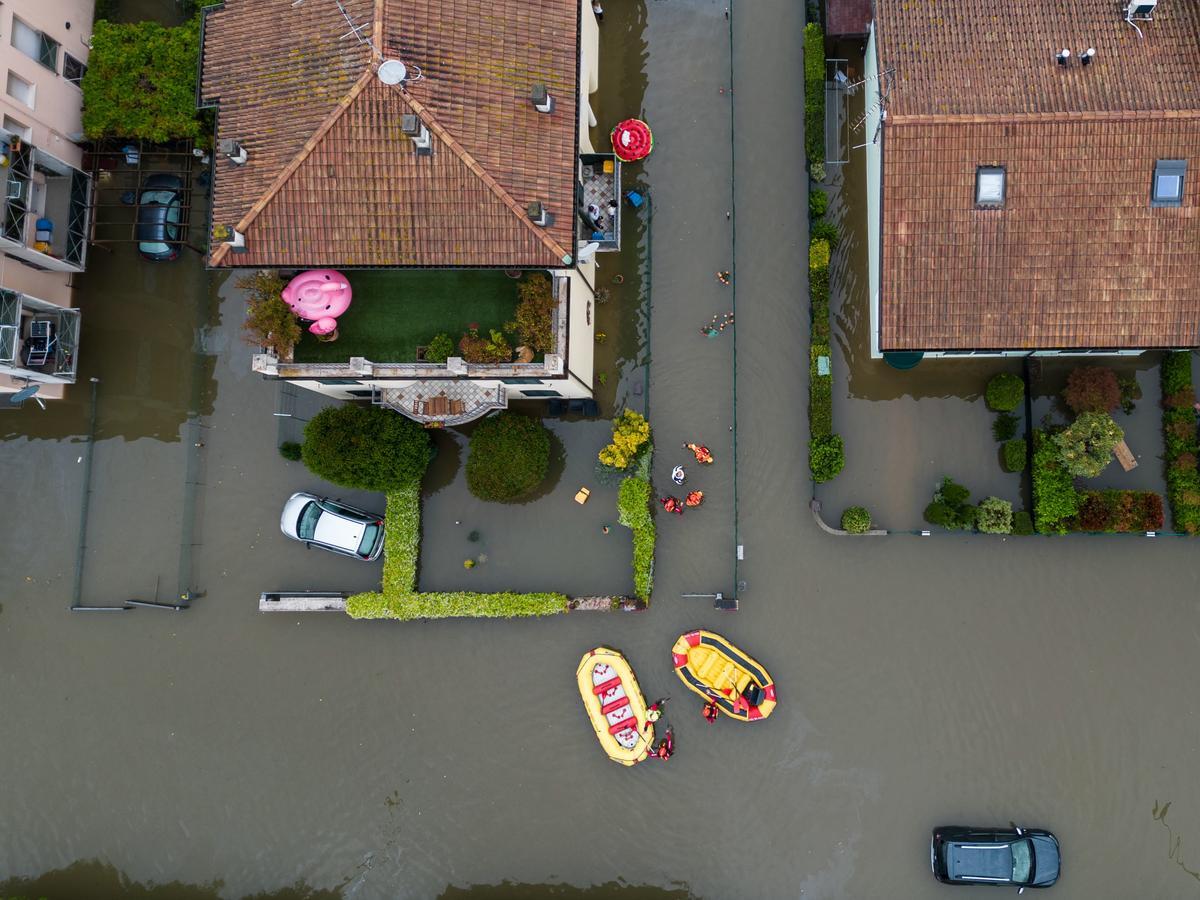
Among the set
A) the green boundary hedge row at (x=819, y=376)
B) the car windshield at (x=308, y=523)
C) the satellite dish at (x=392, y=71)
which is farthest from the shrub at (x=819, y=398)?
the car windshield at (x=308, y=523)

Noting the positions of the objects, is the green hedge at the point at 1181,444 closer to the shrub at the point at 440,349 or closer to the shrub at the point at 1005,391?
the shrub at the point at 1005,391

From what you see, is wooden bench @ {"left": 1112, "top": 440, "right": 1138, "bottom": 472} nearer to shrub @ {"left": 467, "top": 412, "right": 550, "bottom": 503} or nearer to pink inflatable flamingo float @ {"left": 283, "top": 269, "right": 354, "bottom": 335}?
shrub @ {"left": 467, "top": 412, "right": 550, "bottom": 503}

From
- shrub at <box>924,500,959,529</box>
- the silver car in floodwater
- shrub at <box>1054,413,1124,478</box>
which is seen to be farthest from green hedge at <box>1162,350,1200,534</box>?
the silver car in floodwater

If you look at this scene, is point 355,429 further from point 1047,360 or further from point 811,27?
point 1047,360

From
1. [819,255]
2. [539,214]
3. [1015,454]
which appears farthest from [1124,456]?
[539,214]

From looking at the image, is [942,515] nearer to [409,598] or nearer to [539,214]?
[539,214]

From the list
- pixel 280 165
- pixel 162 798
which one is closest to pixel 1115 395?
pixel 280 165
